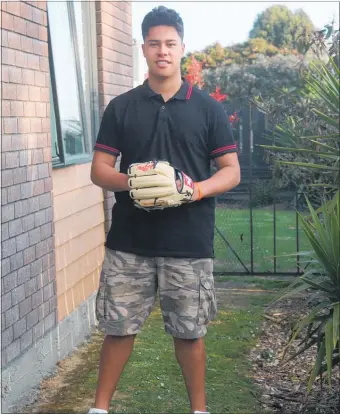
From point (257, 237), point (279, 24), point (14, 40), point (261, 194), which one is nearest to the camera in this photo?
point (14, 40)

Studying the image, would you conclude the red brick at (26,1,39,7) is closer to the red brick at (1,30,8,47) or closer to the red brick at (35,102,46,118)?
the red brick at (1,30,8,47)

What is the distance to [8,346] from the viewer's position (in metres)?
4.05

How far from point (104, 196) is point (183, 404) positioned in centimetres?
247

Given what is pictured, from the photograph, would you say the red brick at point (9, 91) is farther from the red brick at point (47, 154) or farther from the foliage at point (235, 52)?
the foliage at point (235, 52)

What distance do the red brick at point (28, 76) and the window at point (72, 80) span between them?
2.00 feet

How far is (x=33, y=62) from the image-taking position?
458cm

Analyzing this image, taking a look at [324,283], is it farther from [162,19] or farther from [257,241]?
[257,241]

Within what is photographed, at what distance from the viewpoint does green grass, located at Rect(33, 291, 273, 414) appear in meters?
4.29

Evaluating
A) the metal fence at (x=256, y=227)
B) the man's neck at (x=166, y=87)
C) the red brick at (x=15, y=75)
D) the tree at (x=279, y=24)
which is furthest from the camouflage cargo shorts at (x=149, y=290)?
the tree at (x=279, y=24)

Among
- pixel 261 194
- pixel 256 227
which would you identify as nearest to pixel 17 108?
pixel 256 227

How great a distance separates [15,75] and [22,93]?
0.50 feet

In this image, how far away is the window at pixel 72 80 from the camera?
5.24 meters

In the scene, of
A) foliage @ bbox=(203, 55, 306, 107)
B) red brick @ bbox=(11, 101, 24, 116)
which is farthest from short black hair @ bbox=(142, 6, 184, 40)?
foliage @ bbox=(203, 55, 306, 107)

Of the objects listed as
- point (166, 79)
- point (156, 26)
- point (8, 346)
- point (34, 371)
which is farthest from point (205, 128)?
point (34, 371)
